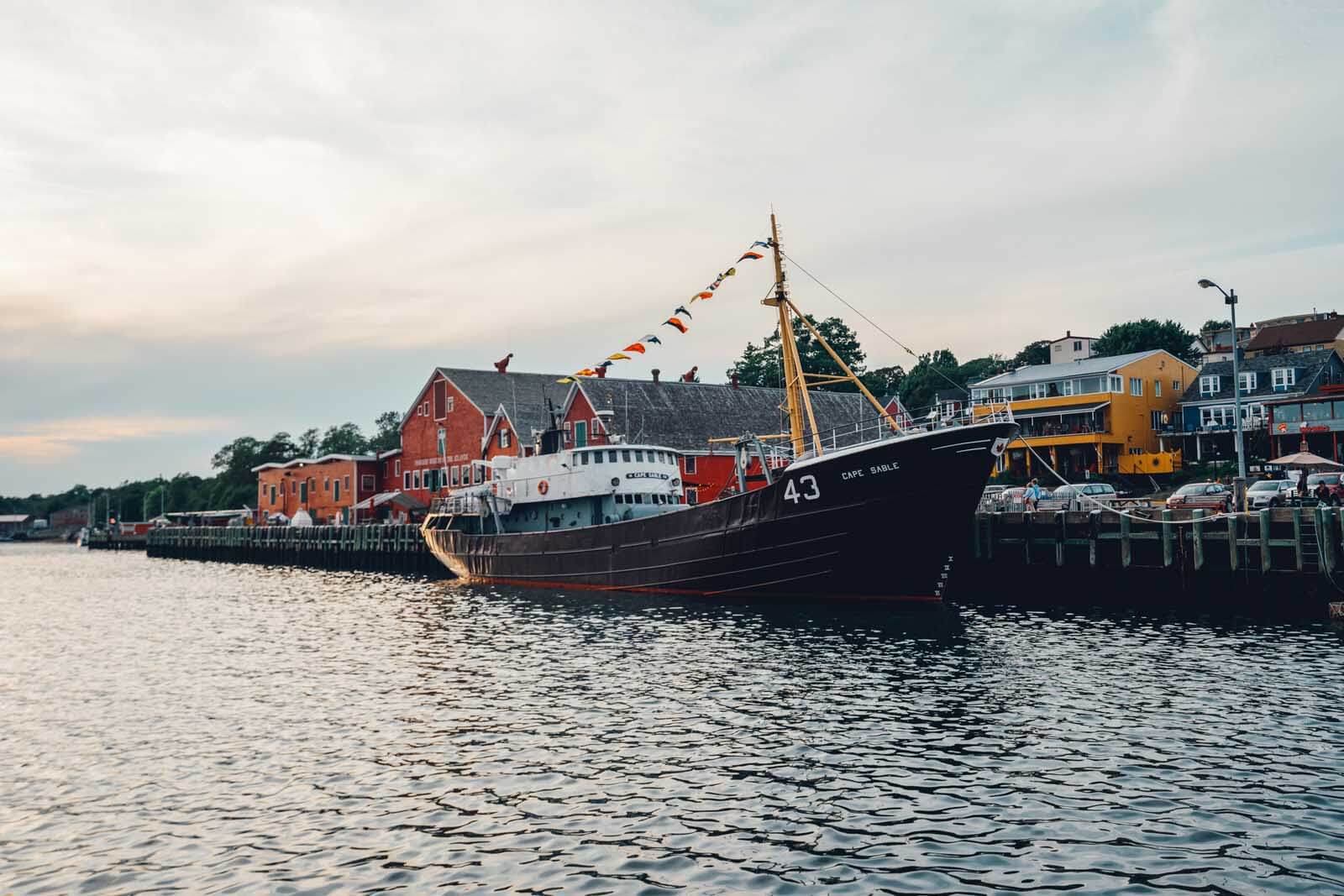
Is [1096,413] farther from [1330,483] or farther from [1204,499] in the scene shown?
[1204,499]

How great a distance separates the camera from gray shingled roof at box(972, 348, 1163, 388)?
218 feet

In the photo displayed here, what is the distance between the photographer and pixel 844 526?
1117 inches

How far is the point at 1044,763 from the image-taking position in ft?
42.7

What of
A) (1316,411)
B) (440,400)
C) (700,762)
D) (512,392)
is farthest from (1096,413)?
(700,762)

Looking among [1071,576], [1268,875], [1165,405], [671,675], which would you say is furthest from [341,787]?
[1165,405]

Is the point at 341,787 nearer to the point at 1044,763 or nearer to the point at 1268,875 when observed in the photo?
the point at 1044,763

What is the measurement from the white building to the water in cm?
7039

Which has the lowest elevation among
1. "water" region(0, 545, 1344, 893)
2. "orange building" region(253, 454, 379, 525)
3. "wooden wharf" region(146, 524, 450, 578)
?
"water" region(0, 545, 1344, 893)

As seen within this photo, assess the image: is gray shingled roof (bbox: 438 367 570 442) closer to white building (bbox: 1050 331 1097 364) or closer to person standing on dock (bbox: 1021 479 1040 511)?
person standing on dock (bbox: 1021 479 1040 511)

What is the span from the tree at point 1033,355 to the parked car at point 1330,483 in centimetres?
5686

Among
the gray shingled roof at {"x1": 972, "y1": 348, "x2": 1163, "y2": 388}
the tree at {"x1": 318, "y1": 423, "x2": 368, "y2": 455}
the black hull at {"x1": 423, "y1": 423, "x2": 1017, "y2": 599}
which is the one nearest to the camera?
the black hull at {"x1": 423, "y1": 423, "x2": 1017, "y2": 599}

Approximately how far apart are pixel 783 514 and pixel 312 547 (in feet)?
167

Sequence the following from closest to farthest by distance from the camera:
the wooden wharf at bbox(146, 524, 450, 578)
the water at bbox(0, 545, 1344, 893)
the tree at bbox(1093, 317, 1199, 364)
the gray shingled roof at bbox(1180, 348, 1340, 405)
→ the water at bbox(0, 545, 1344, 893), the wooden wharf at bbox(146, 524, 450, 578), the gray shingled roof at bbox(1180, 348, 1340, 405), the tree at bbox(1093, 317, 1199, 364)

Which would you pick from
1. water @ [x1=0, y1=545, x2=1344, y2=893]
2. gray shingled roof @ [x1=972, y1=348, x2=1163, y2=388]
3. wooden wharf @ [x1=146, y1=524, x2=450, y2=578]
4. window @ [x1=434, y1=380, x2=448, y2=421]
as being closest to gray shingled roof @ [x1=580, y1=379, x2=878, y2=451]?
gray shingled roof @ [x1=972, y1=348, x2=1163, y2=388]
